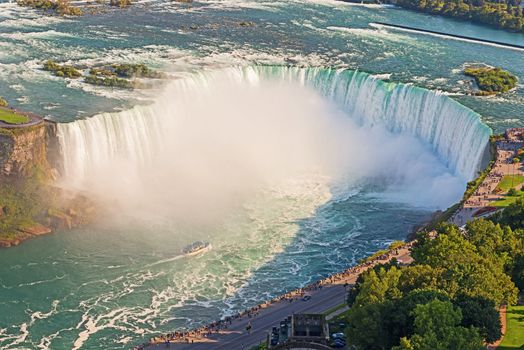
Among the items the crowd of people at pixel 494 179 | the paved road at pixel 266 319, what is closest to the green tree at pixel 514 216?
the crowd of people at pixel 494 179

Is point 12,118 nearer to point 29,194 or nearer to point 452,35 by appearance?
point 29,194

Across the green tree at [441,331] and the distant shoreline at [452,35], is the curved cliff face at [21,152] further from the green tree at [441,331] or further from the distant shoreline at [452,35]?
the distant shoreline at [452,35]

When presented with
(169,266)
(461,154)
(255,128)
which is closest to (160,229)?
(169,266)

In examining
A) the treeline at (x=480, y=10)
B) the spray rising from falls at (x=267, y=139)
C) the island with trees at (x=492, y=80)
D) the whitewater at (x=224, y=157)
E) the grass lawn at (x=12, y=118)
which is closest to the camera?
the whitewater at (x=224, y=157)

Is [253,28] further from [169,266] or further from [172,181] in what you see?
[169,266]

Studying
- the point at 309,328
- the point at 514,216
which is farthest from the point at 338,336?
the point at 514,216

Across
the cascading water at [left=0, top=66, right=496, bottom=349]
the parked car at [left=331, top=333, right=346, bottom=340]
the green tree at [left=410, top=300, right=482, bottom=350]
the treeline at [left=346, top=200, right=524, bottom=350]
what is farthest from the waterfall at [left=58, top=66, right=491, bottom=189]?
the green tree at [left=410, top=300, right=482, bottom=350]

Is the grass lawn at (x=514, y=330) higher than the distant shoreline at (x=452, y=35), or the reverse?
the distant shoreline at (x=452, y=35)
